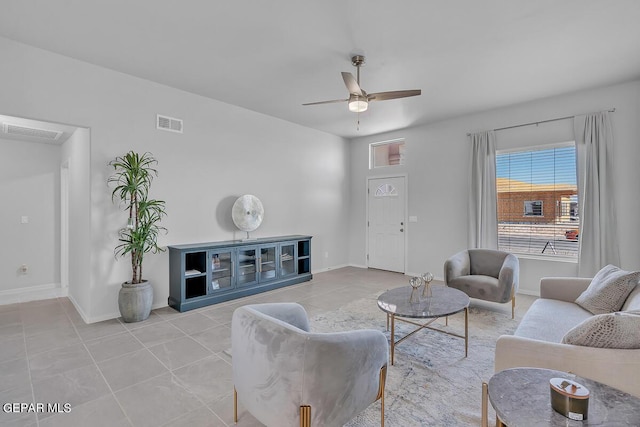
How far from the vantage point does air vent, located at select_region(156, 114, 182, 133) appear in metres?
3.97

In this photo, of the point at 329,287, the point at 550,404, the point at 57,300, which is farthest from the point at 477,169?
the point at 57,300

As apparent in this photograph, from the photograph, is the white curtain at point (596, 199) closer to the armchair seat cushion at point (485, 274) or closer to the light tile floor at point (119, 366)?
the armchair seat cushion at point (485, 274)

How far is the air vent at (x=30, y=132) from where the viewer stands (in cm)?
398

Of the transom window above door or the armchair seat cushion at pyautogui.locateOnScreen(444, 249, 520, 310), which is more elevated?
the transom window above door

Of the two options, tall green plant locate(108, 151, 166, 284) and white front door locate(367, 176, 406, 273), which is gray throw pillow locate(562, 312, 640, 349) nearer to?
tall green plant locate(108, 151, 166, 284)

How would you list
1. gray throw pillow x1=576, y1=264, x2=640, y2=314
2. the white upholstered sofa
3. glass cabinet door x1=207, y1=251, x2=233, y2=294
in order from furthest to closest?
glass cabinet door x1=207, y1=251, x2=233, y2=294
gray throw pillow x1=576, y1=264, x2=640, y2=314
the white upholstered sofa

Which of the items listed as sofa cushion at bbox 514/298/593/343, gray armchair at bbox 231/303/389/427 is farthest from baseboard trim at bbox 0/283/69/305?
sofa cushion at bbox 514/298/593/343

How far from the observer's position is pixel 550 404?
1135mm

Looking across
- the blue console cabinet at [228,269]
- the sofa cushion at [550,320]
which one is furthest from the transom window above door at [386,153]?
the sofa cushion at [550,320]

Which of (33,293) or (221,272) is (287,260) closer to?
(221,272)

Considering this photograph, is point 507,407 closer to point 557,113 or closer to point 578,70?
point 578,70

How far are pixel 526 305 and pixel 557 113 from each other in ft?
9.12

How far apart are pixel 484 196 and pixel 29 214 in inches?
283

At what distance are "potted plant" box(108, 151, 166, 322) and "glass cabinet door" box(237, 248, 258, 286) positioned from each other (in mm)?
1152
